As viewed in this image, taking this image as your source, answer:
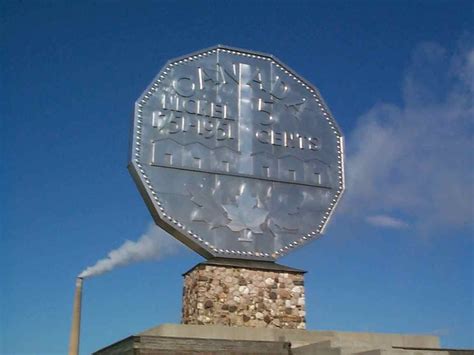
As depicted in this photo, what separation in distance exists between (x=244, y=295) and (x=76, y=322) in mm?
4109

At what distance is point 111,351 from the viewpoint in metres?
10.3

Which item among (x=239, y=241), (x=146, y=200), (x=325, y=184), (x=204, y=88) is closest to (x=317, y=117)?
(x=325, y=184)

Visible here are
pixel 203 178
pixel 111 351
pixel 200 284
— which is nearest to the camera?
pixel 111 351

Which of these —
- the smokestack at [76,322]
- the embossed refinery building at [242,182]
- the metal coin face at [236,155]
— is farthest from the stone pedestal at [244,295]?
the smokestack at [76,322]

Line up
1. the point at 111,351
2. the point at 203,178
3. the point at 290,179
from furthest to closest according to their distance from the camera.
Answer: the point at 290,179
the point at 203,178
the point at 111,351

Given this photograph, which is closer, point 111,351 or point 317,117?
point 111,351

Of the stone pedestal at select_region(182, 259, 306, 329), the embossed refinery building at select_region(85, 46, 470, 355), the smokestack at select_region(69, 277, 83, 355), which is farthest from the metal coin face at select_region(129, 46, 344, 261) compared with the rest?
the smokestack at select_region(69, 277, 83, 355)

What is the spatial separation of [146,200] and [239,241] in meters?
1.96

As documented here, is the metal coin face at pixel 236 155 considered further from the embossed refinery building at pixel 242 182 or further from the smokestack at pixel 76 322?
the smokestack at pixel 76 322

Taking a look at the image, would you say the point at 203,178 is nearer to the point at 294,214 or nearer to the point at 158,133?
the point at 158,133

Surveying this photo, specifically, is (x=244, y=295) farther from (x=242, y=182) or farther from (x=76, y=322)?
(x=76, y=322)

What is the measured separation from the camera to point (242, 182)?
1277 cm

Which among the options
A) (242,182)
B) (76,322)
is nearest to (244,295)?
(242,182)

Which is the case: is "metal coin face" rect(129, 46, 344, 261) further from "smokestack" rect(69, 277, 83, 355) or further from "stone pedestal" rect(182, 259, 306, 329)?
"smokestack" rect(69, 277, 83, 355)
